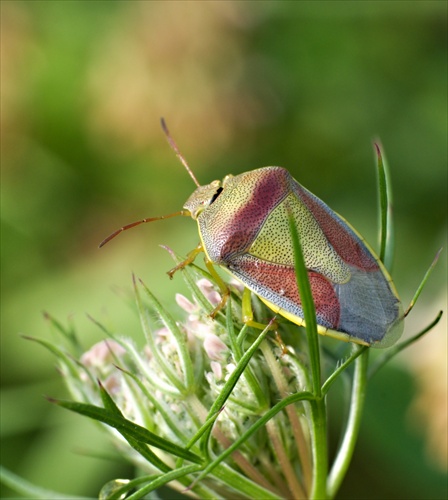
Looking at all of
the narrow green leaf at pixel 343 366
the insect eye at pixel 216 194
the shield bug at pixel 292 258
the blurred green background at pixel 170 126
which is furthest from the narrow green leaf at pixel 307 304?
the blurred green background at pixel 170 126

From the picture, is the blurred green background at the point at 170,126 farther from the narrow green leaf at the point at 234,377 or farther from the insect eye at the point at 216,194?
the narrow green leaf at the point at 234,377

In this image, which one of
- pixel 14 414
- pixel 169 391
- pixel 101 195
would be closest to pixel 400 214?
pixel 101 195

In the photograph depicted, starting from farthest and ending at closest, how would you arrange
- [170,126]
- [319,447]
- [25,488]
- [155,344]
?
[170,126], [25,488], [155,344], [319,447]

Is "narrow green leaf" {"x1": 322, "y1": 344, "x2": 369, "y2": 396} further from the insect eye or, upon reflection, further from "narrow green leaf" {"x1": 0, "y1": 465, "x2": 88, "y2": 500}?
"narrow green leaf" {"x1": 0, "y1": 465, "x2": 88, "y2": 500}

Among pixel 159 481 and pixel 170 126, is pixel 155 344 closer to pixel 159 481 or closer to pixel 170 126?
pixel 159 481

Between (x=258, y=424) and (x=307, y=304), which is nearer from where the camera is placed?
(x=307, y=304)

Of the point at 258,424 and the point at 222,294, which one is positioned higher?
the point at 222,294

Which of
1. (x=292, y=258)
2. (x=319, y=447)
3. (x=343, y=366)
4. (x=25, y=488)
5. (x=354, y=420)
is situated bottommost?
(x=354, y=420)

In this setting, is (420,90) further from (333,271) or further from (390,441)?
(333,271)

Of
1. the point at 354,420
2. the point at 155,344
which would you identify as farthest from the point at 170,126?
the point at 354,420
